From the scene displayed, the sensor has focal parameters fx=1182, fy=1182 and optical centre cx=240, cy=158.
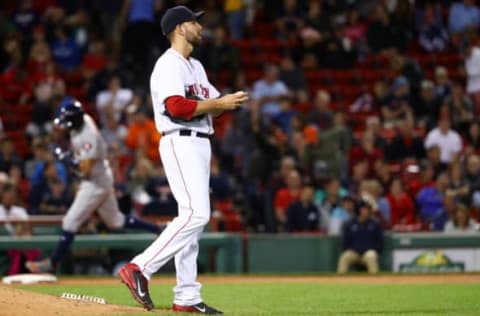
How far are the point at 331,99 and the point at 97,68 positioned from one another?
384cm

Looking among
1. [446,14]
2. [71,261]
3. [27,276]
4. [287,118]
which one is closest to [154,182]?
[71,261]

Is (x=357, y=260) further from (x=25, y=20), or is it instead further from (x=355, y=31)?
(x=25, y=20)

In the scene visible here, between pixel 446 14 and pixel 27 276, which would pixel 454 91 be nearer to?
pixel 446 14

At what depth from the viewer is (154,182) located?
1585cm

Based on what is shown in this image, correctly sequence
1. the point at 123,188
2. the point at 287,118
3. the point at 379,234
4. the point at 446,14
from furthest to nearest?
the point at 446,14 → the point at 287,118 → the point at 123,188 → the point at 379,234

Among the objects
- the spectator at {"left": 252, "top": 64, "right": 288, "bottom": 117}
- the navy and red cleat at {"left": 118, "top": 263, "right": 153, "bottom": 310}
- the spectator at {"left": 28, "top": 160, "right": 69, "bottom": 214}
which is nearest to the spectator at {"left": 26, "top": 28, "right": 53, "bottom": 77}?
the spectator at {"left": 252, "top": 64, "right": 288, "bottom": 117}

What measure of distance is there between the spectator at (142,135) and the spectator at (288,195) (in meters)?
2.10

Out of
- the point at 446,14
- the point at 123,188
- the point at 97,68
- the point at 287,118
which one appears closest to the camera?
the point at 123,188

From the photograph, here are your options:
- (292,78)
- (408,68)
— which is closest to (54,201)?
(292,78)

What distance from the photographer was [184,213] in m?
7.91

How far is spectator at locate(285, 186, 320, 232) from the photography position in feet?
50.5

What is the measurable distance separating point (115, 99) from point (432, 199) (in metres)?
5.12

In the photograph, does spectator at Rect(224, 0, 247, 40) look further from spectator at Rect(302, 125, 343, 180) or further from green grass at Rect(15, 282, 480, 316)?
green grass at Rect(15, 282, 480, 316)

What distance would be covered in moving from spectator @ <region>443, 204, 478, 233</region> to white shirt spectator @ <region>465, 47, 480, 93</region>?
14.4 feet
